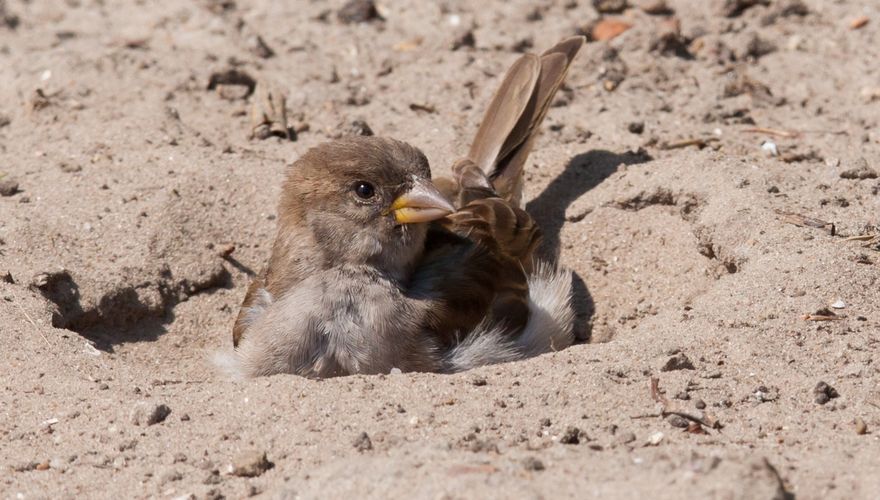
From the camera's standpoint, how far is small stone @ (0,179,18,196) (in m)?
7.40

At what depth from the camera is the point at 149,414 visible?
5.28 meters

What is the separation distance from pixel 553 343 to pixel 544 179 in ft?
5.21

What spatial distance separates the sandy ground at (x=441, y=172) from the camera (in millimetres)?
4871

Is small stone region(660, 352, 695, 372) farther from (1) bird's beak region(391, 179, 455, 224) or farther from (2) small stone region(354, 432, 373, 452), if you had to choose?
(2) small stone region(354, 432, 373, 452)

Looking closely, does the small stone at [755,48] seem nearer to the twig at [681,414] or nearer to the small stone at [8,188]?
the twig at [681,414]

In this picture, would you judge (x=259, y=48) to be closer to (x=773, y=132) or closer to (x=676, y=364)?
(x=773, y=132)

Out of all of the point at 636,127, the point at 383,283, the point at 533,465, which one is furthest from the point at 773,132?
the point at 533,465

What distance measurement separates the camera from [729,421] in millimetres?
5117

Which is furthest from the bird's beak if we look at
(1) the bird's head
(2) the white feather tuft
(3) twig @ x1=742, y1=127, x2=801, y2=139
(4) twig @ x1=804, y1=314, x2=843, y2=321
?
(3) twig @ x1=742, y1=127, x2=801, y2=139

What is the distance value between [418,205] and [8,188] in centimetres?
284

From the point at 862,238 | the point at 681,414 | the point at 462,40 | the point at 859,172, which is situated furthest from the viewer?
the point at 462,40

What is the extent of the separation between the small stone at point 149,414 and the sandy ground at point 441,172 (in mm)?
12

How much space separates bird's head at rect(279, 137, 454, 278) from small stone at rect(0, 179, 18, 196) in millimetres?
2222

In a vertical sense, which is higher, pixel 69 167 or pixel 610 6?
pixel 610 6
